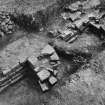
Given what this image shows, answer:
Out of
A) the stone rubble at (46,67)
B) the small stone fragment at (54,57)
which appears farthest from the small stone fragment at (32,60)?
the small stone fragment at (54,57)

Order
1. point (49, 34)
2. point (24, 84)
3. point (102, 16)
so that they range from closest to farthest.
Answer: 1. point (24, 84)
2. point (49, 34)
3. point (102, 16)

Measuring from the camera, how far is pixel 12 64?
5.81 metres

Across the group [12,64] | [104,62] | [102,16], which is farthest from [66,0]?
[12,64]

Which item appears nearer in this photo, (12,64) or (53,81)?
(53,81)

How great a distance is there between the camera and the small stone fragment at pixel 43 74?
532 centimetres

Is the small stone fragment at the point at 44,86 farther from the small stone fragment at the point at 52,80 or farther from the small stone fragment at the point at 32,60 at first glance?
the small stone fragment at the point at 32,60

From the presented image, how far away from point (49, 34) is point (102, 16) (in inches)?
97.4

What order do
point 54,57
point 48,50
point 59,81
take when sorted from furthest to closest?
point 48,50 < point 54,57 < point 59,81

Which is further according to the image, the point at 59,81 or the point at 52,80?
the point at 59,81

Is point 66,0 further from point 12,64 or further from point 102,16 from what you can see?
point 12,64

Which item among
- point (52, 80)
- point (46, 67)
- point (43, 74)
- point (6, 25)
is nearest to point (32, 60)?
point (46, 67)

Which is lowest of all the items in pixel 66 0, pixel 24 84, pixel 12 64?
pixel 24 84

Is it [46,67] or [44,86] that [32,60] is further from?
[44,86]

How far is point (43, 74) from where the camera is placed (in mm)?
5410
